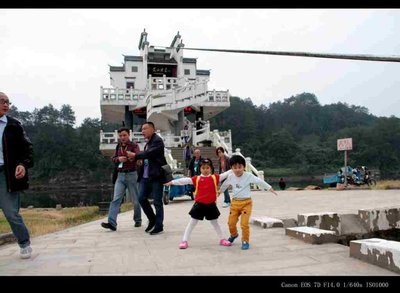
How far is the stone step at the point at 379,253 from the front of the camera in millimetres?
2705

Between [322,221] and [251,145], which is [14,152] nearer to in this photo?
[322,221]

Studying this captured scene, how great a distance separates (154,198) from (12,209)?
190 cm

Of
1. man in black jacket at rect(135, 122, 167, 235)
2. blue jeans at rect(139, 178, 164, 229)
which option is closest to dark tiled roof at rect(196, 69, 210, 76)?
man in black jacket at rect(135, 122, 167, 235)

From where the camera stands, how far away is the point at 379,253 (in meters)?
2.87

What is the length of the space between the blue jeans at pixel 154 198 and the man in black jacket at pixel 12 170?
1.77m

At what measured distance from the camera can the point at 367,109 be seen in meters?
102

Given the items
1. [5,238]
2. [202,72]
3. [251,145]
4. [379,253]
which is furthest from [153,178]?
[251,145]

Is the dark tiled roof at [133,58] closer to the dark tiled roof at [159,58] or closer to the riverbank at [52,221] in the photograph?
the dark tiled roof at [159,58]

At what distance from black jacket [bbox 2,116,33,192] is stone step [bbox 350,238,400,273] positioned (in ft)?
10.6

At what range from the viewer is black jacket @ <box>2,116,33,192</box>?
11.8 ft

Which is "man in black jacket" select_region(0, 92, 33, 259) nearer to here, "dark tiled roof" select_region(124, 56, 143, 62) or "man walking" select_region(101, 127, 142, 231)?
"man walking" select_region(101, 127, 142, 231)
